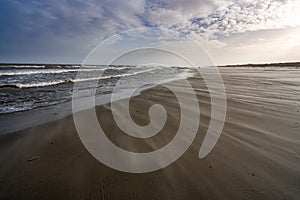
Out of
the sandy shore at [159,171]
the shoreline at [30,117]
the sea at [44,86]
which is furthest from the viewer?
the sea at [44,86]

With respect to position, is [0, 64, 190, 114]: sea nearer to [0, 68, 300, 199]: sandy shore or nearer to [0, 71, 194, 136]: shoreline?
[0, 71, 194, 136]: shoreline

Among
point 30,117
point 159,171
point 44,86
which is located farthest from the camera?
point 44,86

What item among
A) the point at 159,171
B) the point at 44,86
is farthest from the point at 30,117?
the point at 44,86

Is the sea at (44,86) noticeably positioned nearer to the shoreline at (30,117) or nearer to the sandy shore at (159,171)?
the shoreline at (30,117)

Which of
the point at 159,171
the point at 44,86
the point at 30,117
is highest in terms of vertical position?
the point at 159,171

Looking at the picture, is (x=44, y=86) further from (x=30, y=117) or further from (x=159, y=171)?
(x=159, y=171)

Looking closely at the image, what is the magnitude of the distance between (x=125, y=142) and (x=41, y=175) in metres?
1.64

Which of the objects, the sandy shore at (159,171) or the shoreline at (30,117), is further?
the shoreline at (30,117)

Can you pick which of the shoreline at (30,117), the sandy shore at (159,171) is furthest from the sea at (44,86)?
the sandy shore at (159,171)

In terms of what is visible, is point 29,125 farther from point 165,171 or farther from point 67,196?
point 165,171

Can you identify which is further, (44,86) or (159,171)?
(44,86)

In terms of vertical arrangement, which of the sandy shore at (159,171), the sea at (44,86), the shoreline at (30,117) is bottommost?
the sea at (44,86)

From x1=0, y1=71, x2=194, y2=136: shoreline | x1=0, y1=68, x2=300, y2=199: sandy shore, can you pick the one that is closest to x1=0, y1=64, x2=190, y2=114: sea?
x1=0, y1=71, x2=194, y2=136: shoreline

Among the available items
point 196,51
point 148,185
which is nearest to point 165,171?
point 148,185
